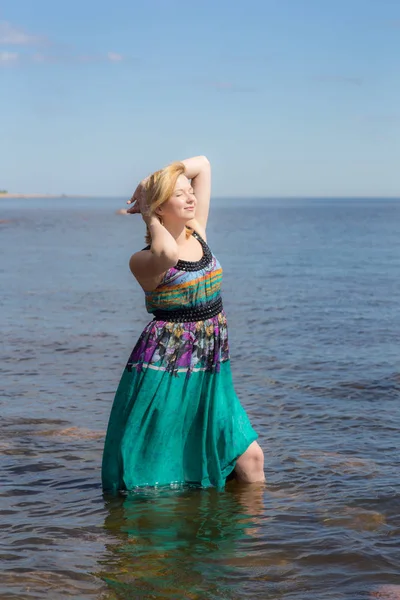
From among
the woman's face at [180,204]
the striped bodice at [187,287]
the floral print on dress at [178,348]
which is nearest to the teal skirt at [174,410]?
the floral print on dress at [178,348]

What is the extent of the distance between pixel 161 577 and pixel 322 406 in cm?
443

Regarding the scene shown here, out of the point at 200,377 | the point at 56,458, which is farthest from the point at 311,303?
the point at 200,377

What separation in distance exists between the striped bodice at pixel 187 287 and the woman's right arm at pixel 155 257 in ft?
0.24

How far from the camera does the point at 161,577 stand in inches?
195

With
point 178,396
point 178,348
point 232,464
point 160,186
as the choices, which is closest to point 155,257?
point 160,186

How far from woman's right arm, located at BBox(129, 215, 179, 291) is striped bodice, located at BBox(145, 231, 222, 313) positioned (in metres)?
0.07

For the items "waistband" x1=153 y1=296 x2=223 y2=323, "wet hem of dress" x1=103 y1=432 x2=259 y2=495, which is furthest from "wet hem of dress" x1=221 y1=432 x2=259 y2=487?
"waistband" x1=153 y1=296 x2=223 y2=323

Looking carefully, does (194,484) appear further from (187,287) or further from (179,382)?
(187,287)

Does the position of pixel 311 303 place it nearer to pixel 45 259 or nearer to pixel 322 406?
pixel 322 406

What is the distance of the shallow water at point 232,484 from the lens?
5004mm

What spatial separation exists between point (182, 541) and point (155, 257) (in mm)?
1696

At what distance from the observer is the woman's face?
5.64 m

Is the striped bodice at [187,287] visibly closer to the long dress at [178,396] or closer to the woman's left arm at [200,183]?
the long dress at [178,396]

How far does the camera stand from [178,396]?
584 cm
